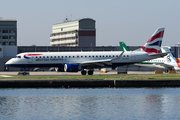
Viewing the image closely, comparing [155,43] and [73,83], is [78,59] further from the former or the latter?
[73,83]

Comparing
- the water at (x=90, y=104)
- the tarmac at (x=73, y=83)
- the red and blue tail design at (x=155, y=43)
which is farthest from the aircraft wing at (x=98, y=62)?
the water at (x=90, y=104)

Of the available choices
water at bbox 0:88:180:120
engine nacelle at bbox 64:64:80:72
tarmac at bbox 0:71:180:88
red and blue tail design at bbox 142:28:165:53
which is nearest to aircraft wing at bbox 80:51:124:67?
engine nacelle at bbox 64:64:80:72

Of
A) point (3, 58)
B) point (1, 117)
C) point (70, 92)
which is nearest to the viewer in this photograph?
point (1, 117)

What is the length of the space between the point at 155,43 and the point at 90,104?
37.3 metres

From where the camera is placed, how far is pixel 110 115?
31.7 metres

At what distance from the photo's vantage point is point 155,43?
235 ft

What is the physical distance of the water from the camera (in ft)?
104

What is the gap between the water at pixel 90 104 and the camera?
1249 inches

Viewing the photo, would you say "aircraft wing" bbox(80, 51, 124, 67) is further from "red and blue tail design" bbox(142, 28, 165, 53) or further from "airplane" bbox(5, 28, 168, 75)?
"red and blue tail design" bbox(142, 28, 165, 53)

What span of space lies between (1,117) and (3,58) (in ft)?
242

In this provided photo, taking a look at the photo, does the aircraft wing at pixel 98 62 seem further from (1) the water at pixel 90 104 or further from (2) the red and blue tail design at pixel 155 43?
(1) the water at pixel 90 104

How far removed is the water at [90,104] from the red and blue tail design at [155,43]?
22.6 metres

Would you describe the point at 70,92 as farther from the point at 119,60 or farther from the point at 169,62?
the point at 169,62

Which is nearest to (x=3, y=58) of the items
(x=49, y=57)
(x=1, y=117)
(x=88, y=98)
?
(x=49, y=57)
